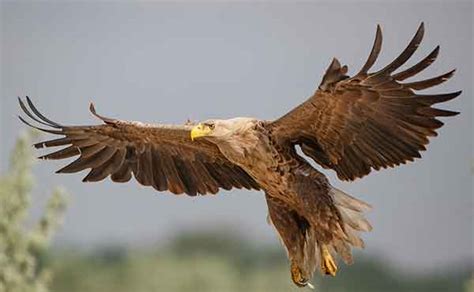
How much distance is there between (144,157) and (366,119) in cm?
145

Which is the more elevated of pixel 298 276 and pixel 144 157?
pixel 144 157

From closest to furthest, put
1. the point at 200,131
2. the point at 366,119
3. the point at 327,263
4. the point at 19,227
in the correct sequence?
the point at 366,119 → the point at 200,131 → the point at 327,263 → the point at 19,227

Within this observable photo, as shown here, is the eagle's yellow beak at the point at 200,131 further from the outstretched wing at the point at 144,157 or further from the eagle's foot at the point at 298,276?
the eagle's foot at the point at 298,276

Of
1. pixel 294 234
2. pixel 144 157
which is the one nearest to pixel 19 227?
pixel 144 157

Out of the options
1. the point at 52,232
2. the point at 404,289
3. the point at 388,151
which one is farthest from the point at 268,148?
the point at 404,289

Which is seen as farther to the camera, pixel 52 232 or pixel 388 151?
pixel 52 232

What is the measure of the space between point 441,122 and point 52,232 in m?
3.93

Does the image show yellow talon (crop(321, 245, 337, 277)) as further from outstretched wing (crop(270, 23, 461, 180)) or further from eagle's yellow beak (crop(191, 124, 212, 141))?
eagle's yellow beak (crop(191, 124, 212, 141))

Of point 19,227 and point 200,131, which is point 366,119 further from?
point 19,227

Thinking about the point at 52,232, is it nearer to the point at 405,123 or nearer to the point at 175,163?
the point at 175,163

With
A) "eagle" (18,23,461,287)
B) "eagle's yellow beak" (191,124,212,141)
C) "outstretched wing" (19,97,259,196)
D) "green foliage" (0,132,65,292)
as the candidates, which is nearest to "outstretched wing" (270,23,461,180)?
"eagle" (18,23,461,287)

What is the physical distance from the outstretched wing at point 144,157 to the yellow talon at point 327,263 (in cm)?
62

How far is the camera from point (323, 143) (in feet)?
19.2

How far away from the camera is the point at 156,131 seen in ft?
21.0
